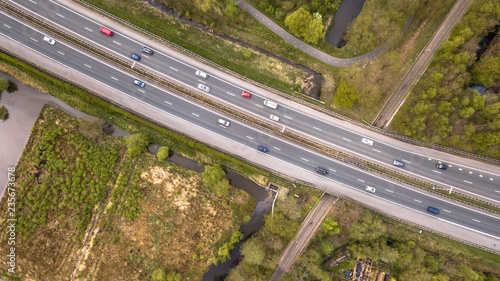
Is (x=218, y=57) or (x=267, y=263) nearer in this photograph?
(x=267, y=263)

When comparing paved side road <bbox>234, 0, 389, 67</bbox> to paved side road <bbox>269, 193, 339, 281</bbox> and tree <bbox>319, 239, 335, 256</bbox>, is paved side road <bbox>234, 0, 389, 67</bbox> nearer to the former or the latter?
paved side road <bbox>269, 193, 339, 281</bbox>

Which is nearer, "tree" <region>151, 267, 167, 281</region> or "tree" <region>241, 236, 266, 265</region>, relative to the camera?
"tree" <region>241, 236, 266, 265</region>

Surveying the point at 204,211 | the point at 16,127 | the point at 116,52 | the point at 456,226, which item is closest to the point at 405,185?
the point at 456,226

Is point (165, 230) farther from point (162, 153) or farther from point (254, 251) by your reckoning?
point (254, 251)

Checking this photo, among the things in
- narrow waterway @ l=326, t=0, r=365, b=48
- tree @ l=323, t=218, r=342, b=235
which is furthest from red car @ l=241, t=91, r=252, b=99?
tree @ l=323, t=218, r=342, b=235

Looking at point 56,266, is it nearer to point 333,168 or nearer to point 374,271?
point 333,168

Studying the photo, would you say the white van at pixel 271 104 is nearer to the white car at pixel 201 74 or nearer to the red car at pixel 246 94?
the red car at pixel 246 94
